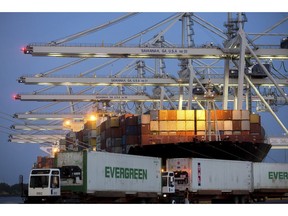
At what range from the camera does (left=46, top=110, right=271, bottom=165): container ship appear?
46156 millimetres

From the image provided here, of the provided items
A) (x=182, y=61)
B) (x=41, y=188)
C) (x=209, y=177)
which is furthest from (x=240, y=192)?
(x=182, y=61)

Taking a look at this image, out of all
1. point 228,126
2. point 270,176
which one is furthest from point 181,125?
point 270,176

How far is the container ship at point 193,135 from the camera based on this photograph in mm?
46156

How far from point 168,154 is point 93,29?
39.4 feet

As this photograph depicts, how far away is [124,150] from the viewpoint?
162 feet

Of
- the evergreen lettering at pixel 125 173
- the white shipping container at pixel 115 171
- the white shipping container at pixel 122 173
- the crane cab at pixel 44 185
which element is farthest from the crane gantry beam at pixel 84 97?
the crane cab at pixel 44 185

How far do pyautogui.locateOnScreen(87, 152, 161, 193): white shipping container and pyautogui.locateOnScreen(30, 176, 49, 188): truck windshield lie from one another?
192cm

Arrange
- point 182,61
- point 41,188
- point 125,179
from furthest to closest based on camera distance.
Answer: point 182,61
point 125,179
point 41,188

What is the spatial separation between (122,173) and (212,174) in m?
7.51

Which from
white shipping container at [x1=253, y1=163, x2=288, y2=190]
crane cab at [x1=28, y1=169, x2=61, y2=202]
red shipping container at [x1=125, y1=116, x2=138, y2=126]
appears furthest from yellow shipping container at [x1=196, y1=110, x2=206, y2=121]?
crane cab at [x1=28, y1=169, x2=61, y2=202]

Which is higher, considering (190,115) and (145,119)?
(190,115)

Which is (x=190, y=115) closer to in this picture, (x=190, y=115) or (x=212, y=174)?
(x=190, y=115)

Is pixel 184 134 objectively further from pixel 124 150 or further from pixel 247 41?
pixel 247 41

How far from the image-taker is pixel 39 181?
27703 mm
